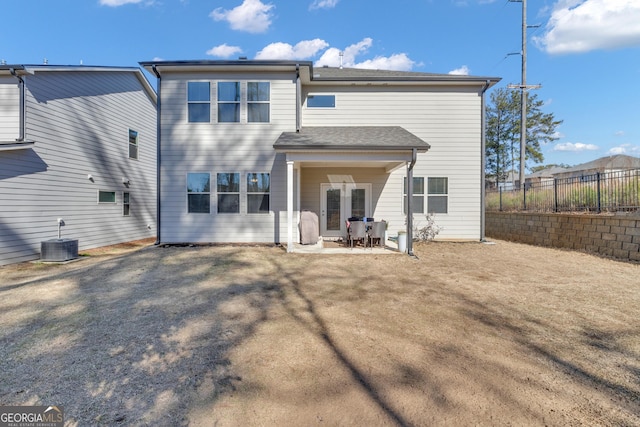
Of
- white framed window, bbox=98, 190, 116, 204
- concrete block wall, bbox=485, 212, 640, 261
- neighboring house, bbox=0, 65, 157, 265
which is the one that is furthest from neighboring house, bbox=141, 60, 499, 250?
white framed window, bbox=98, 190, 116, 204

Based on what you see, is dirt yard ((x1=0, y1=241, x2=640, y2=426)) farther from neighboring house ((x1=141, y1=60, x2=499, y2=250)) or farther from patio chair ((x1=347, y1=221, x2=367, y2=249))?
neighboring house ((x1=141, y1=60, x2=499, y2=250))

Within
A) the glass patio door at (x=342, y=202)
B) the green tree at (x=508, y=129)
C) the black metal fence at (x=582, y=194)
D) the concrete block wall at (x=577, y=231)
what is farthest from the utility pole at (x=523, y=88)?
the glass patio door at (x=342, y=202)

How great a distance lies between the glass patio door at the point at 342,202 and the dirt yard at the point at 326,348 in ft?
16.1

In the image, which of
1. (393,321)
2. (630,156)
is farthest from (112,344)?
(630,156)

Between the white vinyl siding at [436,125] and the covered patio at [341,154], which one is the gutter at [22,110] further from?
the white vinyl siding at [436,125]

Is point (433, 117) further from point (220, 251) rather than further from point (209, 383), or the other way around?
point (209, 383)

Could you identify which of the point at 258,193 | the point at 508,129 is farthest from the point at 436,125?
the point at 508,129

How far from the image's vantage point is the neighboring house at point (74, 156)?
786 cm

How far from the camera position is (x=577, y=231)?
869cm

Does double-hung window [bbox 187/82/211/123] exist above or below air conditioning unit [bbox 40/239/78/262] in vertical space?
above

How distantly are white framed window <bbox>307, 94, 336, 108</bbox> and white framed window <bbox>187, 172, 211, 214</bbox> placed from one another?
14.9ft

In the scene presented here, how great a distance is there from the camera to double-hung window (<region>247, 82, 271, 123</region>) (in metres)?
9.70

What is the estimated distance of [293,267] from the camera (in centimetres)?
684

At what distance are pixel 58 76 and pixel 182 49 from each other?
728cm
